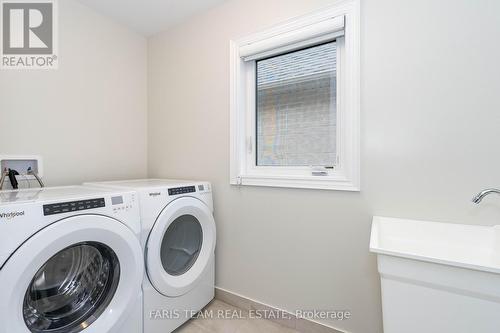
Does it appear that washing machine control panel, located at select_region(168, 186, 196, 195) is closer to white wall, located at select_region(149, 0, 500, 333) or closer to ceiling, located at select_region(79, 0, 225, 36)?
white wall, located at select_region(149, 0, 500, 333)

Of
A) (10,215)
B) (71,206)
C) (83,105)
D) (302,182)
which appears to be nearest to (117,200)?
(71,206)

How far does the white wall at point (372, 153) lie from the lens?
40.3 inches

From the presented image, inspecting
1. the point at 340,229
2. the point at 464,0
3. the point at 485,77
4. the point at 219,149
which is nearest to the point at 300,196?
the point at 340,229

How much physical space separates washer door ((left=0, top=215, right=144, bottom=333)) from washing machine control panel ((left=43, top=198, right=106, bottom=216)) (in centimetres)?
4

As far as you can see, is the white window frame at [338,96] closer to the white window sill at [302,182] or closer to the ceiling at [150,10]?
the white window sill at [302,182]

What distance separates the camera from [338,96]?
139 centimetres

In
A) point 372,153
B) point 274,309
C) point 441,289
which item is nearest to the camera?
point 441,289

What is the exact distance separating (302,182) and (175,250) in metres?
0.97

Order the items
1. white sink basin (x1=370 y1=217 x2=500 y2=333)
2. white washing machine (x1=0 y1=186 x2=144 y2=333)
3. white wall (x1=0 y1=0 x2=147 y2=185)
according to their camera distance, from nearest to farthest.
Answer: white sink basin (x1=370 y1=217 x2=500 y2=333) < white washing machine (x1=0 y1=186 x2=144 y2=333) < white wall (x1=0 y1=0 x2=147 y2=185)

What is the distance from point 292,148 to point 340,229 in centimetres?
61

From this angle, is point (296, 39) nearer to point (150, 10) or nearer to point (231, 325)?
point (150, 10)

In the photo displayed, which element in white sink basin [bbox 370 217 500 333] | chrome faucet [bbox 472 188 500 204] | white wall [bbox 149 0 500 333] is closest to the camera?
white sink basin [bbox 370 217 500 333]

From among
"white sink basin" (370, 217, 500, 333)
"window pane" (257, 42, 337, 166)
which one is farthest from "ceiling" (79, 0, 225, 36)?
"white sink basin" (370, 217, 500, 333)

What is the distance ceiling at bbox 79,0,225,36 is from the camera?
1.72 meters
